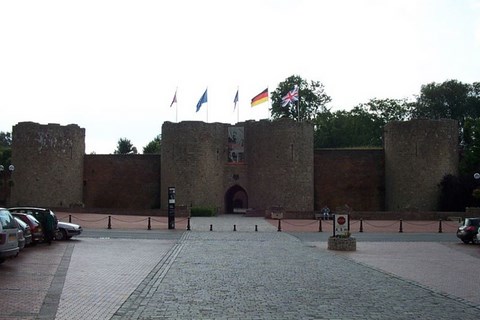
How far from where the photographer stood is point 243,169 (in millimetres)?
53531

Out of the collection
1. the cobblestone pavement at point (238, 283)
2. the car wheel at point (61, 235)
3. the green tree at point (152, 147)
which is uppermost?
the green tree at point (152, 147)

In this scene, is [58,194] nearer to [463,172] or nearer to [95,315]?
[463,172]

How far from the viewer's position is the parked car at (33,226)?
21781mm

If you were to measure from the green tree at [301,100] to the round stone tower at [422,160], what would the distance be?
33825 millimetres

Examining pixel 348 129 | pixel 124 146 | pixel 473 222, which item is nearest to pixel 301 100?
pixel 348 129

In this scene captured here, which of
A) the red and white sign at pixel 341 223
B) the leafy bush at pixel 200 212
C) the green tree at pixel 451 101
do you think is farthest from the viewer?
the green tree at pixel 451 101

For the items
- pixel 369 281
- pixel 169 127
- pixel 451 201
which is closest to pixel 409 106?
pixel 451 201

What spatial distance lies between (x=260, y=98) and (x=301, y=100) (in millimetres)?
34990

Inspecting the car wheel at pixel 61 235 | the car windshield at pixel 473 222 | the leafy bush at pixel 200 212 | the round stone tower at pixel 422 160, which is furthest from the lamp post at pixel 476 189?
the car wheel at pixel 61 235

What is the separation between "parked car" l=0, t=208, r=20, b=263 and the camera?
1446 cm

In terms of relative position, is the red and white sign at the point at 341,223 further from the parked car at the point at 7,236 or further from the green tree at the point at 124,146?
the green tree at the point at 124,146

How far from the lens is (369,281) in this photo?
1433 cm

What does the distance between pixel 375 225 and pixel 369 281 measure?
2453 centimetres

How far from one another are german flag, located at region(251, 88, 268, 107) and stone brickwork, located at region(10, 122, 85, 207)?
52.5 feet
